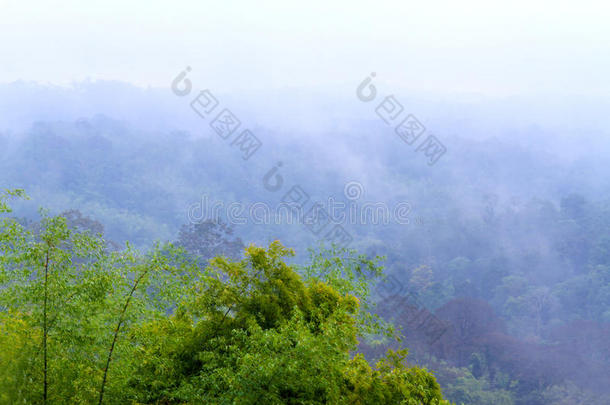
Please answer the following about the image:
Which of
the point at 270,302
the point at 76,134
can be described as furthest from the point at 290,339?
the point at 76,134

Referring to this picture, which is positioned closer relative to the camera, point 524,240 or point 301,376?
point 301,376

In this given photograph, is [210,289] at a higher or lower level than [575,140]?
lower

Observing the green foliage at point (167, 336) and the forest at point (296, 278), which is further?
the forest at point (296, 278)

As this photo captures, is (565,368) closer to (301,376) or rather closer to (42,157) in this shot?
(301,376)

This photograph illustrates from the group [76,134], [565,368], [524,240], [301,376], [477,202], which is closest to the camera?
[301,376]

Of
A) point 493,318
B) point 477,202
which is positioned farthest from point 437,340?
point 477,202

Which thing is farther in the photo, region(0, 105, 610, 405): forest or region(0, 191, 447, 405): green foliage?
region(0, 105, 610, 405): forest

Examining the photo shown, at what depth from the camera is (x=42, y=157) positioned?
63.2m

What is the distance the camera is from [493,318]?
32.6 metres

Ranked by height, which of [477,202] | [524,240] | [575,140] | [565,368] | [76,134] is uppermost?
[575,140]

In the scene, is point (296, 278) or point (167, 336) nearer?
point (167, 336)

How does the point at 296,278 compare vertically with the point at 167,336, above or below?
above

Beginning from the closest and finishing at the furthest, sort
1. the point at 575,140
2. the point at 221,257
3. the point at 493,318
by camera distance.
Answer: the point at 221,257 < the point at 493,318 < the point at 575,140

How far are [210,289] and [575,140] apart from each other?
92995mm
